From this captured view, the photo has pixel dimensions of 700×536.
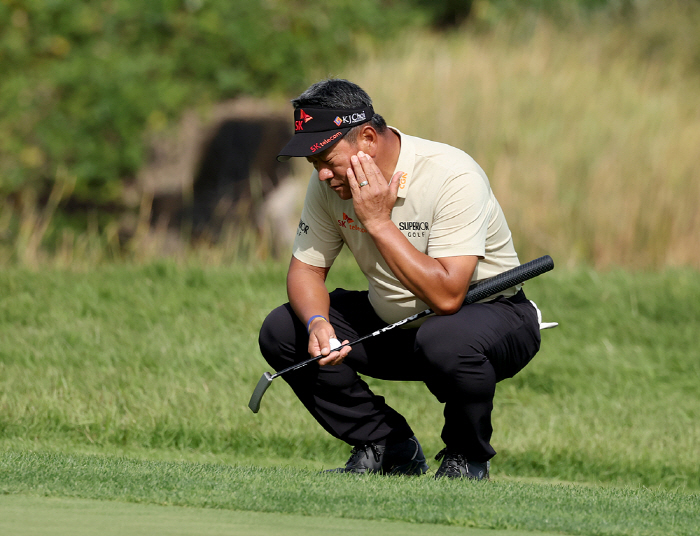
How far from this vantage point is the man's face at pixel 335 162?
3.58 meters

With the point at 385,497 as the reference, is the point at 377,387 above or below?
below

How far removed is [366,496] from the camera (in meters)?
2.93

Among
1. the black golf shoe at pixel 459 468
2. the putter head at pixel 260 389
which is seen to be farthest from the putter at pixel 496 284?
the black golf shoe at pixel 459 468

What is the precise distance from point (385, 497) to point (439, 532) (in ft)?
1.37

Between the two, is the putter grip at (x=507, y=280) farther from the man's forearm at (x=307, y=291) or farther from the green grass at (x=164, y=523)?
the green grass at (x=164, y=523)

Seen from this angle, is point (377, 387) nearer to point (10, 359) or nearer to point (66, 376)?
point (66, 376)

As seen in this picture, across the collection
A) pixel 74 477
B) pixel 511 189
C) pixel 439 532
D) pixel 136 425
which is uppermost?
pixel 511 189

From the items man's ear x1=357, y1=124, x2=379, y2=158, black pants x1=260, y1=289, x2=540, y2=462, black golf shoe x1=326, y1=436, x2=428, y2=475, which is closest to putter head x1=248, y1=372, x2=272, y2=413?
black pants x1=260, y1=289, x2=540, y2=462

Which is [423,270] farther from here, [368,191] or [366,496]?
[366,496]

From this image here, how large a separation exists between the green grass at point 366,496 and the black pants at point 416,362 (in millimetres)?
364

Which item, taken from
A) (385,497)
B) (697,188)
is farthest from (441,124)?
(385,497)

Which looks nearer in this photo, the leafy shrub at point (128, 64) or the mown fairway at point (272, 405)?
the mown fairway at point (272, 405)

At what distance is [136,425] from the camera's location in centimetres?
491

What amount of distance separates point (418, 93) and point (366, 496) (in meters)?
8.03
